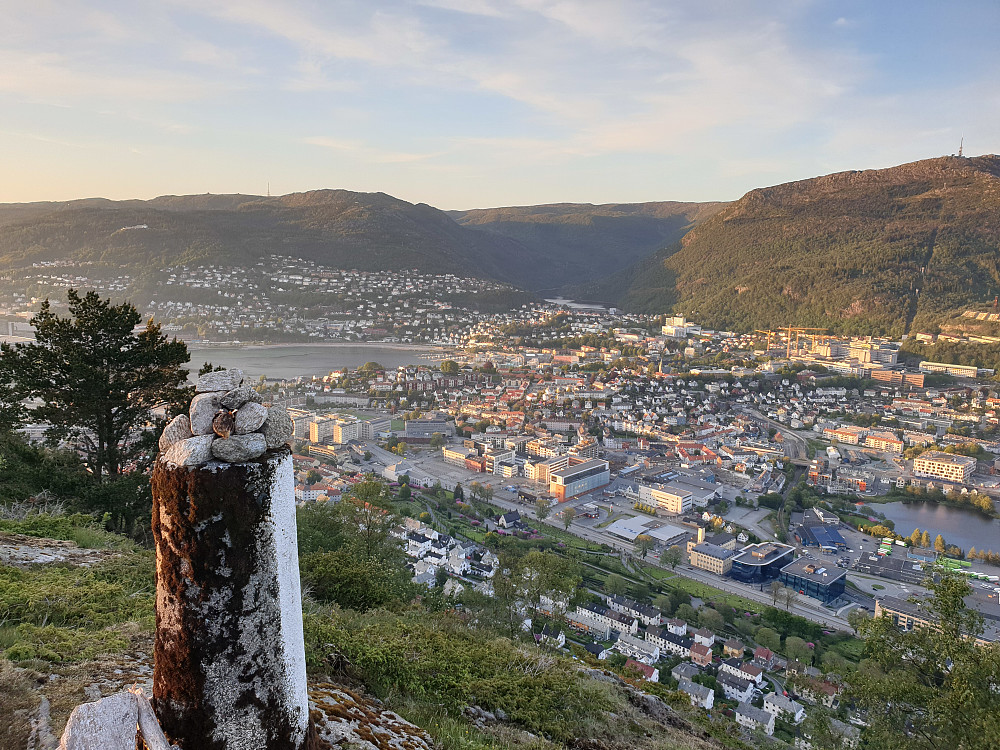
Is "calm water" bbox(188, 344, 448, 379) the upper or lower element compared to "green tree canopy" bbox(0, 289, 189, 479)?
lower

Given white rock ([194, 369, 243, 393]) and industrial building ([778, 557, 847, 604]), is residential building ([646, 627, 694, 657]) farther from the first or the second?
white rock ([194, 369, 243, 393])

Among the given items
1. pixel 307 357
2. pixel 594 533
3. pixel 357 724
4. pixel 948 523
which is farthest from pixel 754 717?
pixel 307 357

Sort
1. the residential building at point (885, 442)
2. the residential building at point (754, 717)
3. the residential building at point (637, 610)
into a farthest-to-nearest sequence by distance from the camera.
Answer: the residential building at point (885, 442) < the residential building at point (637, 610) < the residential building at point (754, 717)

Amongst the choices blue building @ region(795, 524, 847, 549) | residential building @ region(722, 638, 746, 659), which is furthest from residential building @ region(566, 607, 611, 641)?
blue building @ region(795, 524, 847, 549)

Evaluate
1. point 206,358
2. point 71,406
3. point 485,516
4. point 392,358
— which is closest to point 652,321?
point 392,358

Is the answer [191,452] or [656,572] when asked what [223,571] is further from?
[656,572]

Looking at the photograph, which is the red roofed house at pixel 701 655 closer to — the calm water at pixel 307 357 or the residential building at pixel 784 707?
the residential building at pixel 784 707

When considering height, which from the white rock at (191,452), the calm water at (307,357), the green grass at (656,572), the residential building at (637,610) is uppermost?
the white rock at (191,452)

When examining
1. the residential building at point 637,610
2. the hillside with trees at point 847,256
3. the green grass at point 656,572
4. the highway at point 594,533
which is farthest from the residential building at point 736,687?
the hillside with trees at point 847,256
